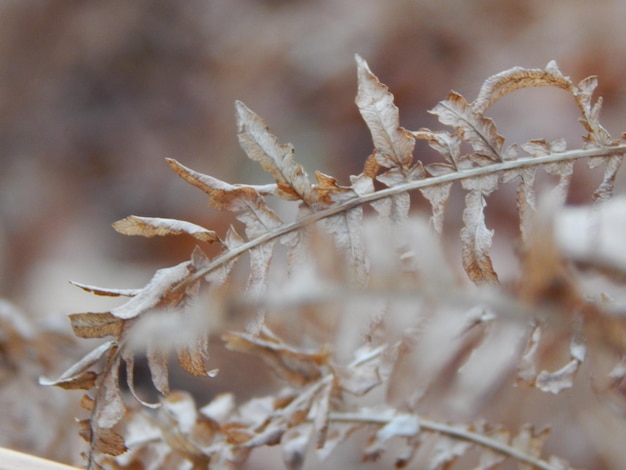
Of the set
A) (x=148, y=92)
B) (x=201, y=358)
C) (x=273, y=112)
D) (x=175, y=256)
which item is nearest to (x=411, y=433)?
(x=201, y=358)

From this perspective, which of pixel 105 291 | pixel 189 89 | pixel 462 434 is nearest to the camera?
pixel 105 291

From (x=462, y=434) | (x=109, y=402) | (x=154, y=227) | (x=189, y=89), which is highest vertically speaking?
(x=154, y=227)

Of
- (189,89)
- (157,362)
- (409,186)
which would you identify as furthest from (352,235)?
(189,89)

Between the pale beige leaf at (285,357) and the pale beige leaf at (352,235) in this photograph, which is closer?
the pale beige leaf at (352,235)

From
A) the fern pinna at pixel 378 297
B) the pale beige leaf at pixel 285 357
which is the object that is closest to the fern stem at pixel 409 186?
the fern pinna at pixel 378 297

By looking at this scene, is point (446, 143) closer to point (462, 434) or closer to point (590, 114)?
point (590, 114)

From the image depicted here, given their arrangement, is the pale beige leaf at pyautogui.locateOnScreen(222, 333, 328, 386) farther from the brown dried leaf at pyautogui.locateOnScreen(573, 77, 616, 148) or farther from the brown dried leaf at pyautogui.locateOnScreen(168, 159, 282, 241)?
the brown dried leaf at pyautogui.locateOnScreen(573, 77, 616, 148)

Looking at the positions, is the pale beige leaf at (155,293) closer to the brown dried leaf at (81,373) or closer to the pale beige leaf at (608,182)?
the brown dried leaf at (81,373)
